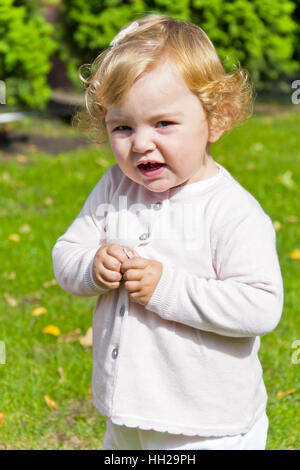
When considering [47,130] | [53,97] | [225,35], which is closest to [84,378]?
[47,130]

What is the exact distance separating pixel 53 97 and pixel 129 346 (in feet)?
27.6

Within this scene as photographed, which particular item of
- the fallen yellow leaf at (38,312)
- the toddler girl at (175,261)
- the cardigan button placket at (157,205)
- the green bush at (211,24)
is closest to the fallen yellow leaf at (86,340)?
the fallen yellow leaf at (38,312)

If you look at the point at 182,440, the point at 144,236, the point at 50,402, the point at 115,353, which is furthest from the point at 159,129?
the point at 50,402

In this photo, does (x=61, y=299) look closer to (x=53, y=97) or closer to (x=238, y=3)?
(x=238, y=3)

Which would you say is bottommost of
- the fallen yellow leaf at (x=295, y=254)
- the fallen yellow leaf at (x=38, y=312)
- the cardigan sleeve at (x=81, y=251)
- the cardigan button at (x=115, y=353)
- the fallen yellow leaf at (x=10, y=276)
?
the fallen yellow leaf at (x=10, y=276)

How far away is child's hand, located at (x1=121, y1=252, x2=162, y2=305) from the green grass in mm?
593

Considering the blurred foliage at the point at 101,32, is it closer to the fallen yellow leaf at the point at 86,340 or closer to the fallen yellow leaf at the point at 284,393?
the fallen yellow leaf at the point at 86,340

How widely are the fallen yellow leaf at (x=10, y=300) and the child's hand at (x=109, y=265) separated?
1964mm

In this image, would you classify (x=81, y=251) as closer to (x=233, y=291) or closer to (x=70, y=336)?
(x=233, y=291)

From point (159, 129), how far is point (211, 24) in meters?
6.70

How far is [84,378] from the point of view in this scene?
2895mm

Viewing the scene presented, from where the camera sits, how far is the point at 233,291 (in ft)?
5.34

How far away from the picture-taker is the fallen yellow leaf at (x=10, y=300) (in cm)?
360
